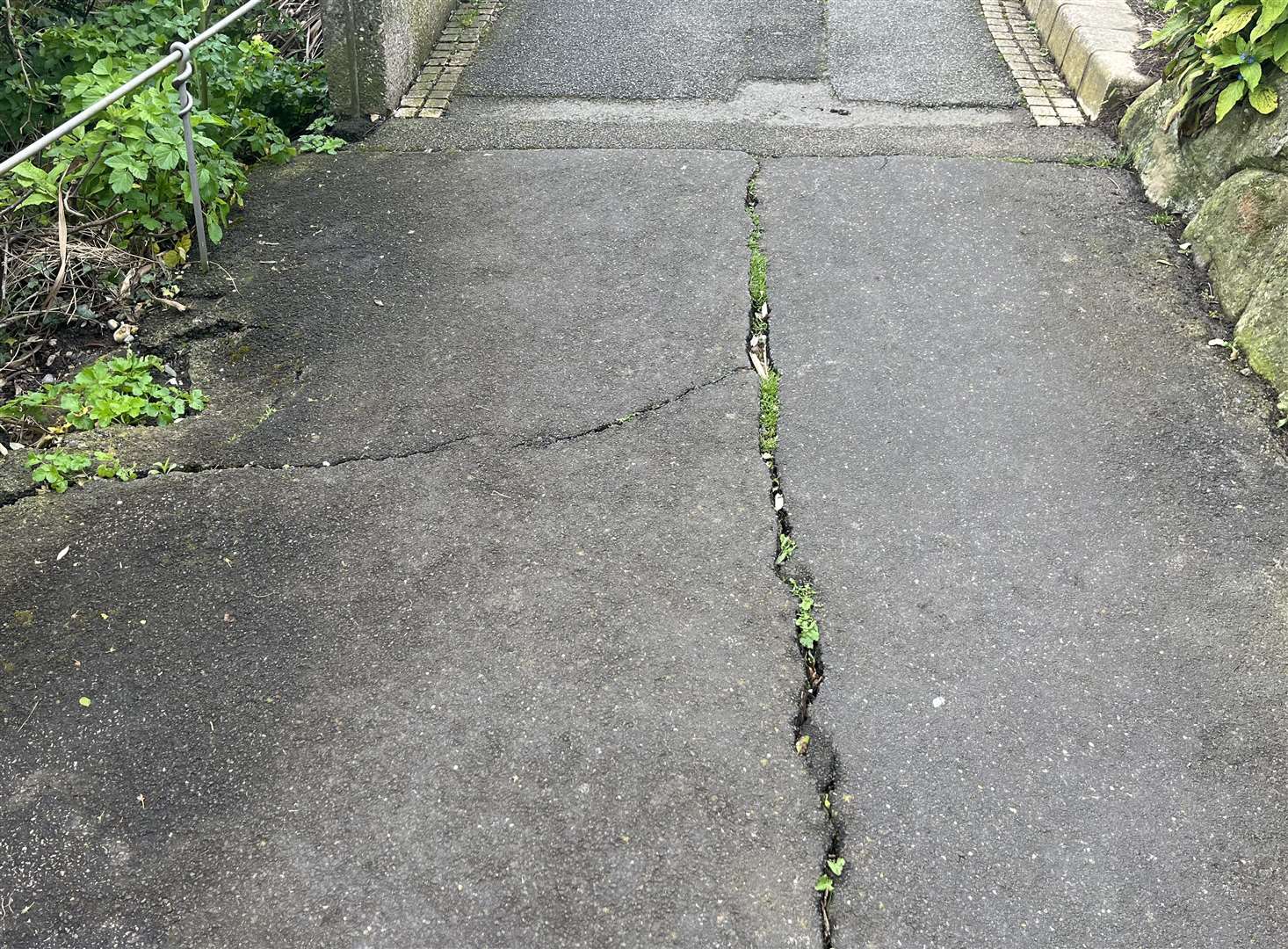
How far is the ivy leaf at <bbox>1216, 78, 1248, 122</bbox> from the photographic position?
4.32m

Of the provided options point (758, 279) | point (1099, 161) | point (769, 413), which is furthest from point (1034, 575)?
point (1099, 161)

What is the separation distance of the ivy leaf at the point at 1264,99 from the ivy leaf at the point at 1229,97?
68mm

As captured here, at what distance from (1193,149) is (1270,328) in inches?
49.4

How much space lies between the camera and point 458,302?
4.20 metres

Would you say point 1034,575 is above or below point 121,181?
below

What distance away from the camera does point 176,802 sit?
2494 millimetres

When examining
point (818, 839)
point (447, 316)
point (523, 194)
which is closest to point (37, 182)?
point (447, 316)

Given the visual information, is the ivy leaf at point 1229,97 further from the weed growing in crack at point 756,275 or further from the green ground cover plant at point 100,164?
the green ground cover plant at point 100,164

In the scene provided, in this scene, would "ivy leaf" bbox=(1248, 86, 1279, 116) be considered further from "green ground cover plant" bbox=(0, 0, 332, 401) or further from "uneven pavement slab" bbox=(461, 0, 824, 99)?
"green ground cover plant" bbox=(0, 0, 332, 401)

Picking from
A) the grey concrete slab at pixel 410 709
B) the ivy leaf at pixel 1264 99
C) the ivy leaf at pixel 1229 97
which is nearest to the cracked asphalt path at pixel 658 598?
the grey concrete slab at pixel 410 709

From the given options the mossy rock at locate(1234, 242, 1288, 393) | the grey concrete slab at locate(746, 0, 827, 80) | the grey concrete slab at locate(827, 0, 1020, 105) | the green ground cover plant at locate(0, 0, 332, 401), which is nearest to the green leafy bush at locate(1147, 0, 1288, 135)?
the mossy rock at locate(1234, 242, 1288, 393)

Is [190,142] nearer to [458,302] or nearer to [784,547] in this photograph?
[458,302]

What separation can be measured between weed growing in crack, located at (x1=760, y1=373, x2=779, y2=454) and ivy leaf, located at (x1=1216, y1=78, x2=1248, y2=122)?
2.40m

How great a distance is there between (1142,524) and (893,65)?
4.14 m
